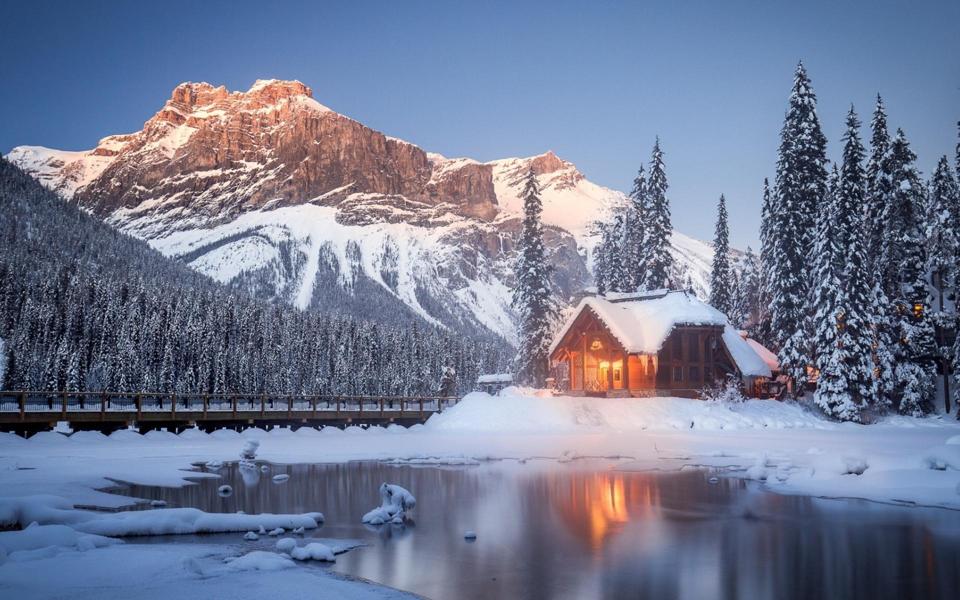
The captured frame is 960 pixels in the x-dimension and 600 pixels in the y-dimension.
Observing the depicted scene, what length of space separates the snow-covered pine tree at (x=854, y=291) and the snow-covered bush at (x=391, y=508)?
117 ft

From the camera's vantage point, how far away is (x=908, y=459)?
908 inches

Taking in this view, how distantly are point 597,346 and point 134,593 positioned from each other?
4382 cm

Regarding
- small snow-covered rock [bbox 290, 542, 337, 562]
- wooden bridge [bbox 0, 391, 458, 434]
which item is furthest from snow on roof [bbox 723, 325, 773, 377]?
small snow-covered rock [bbox 290, 542, 337, 562]

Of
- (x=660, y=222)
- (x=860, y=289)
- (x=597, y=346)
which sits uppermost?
(x=660, y=222)

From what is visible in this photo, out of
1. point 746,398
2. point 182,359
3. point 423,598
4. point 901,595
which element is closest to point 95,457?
point 423,598

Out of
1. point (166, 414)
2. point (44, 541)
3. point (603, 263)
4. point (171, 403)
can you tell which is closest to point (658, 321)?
point (603, 263)

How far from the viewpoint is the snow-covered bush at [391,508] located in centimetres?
1727

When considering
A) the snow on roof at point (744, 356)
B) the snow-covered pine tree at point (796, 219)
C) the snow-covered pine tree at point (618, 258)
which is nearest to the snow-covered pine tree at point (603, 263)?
the snow-covered pine tree at point (618, 258)

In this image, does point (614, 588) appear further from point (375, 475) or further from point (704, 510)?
point (375, 475)

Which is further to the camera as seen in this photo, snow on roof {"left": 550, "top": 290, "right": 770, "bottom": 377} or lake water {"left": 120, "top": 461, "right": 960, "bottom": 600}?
snow on roof {"left": 550, "top": 290, "right": 770, "bottom": 377}

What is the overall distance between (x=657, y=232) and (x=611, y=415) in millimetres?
23949

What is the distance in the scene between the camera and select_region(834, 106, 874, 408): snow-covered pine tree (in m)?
45.6

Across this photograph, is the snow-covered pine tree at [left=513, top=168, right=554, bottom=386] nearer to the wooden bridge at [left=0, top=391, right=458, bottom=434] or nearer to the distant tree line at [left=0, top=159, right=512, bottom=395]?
the wooden bridge at [left=0, top=391, right=458, bottom=434]

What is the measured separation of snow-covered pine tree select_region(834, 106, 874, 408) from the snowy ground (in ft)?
9.61
